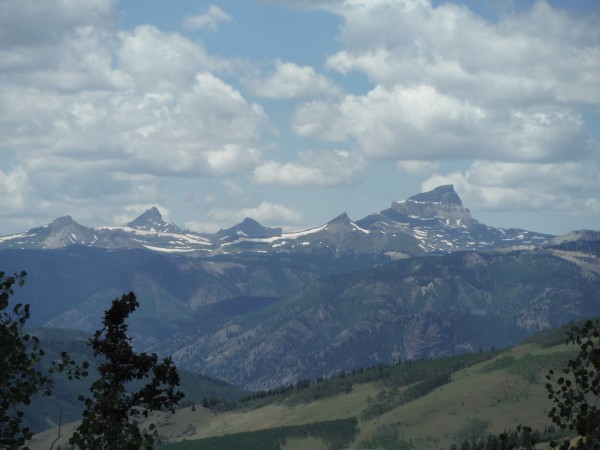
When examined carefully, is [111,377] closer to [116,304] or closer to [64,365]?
[116,304]

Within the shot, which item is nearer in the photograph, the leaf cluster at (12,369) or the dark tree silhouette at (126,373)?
the leaf cluster at (12,369)

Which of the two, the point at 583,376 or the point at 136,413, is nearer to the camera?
the point at 583,376

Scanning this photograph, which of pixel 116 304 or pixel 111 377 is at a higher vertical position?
pixel 116 304

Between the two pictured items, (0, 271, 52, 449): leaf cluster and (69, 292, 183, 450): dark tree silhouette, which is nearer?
(0, 271, 52, 449): leaf cluster

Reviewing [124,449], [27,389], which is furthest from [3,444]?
[124,449]

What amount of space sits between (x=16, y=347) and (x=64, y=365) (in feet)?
7.02

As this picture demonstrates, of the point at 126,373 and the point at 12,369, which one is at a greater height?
the point at 12,369

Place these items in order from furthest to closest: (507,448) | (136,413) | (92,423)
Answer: (136,413), (507,448), (92,423)

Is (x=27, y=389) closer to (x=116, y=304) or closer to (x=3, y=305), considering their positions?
(x=3, y=305)

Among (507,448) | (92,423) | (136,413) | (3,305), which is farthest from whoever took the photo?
(136,413)

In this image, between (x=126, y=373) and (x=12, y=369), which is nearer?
(x=12, y=369)

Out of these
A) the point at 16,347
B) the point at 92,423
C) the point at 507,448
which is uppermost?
the point at 16,347

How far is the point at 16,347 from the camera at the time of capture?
109ft

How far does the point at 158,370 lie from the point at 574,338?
2122 centimetres
